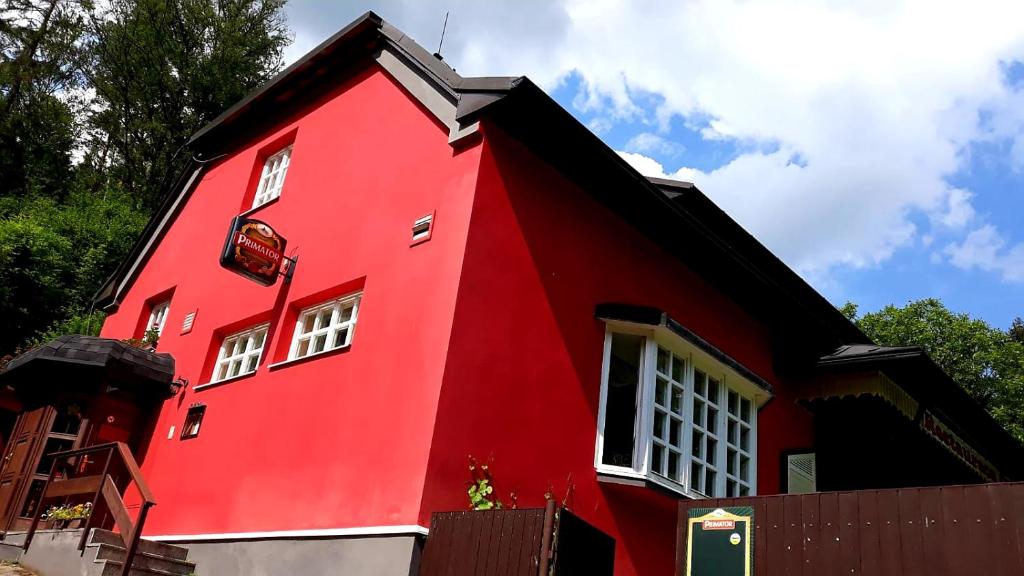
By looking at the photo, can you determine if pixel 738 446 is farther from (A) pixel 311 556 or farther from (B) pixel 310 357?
(A) pixel 311 556

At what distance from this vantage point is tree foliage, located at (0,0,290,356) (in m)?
23.6

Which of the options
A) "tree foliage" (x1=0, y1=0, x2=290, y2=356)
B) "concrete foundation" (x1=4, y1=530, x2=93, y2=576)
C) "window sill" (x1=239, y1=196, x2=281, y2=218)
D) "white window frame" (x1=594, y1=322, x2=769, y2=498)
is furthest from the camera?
"tree foliage" (x1=0, y1=0, x2=290, y2=356)

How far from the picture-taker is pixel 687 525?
225 inches

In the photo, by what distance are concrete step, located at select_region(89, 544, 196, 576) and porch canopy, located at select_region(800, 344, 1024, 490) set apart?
780 centimetres

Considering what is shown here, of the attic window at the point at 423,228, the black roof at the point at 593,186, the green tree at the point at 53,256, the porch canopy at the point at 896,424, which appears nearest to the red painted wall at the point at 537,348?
the black roof at the point at 593,186

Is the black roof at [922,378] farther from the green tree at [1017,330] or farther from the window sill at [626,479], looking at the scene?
the green tree at [1017,330]

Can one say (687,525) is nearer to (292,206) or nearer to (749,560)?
(749,560)

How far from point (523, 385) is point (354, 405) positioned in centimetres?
158

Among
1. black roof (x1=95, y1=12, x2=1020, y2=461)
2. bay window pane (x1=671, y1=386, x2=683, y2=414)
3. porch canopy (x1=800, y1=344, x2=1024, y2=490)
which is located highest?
black roof (x1=95, y1=12, x2=1020, y2=461)

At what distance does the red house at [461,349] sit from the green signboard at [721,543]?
78.9 inches

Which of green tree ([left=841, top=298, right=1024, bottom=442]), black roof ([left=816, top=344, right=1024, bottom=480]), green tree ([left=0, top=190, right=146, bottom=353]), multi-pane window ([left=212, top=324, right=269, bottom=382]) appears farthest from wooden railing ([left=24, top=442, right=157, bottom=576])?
green tree ([left=841, top=298, right=1024, bottom=442])

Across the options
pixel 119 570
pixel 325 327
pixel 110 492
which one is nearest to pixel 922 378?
pixel 325 327

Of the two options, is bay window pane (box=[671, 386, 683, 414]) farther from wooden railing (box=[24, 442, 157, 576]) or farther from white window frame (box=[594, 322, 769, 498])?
wooden railing (box=[24, 442, 157, 576])

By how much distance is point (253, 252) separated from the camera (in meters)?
9.15
